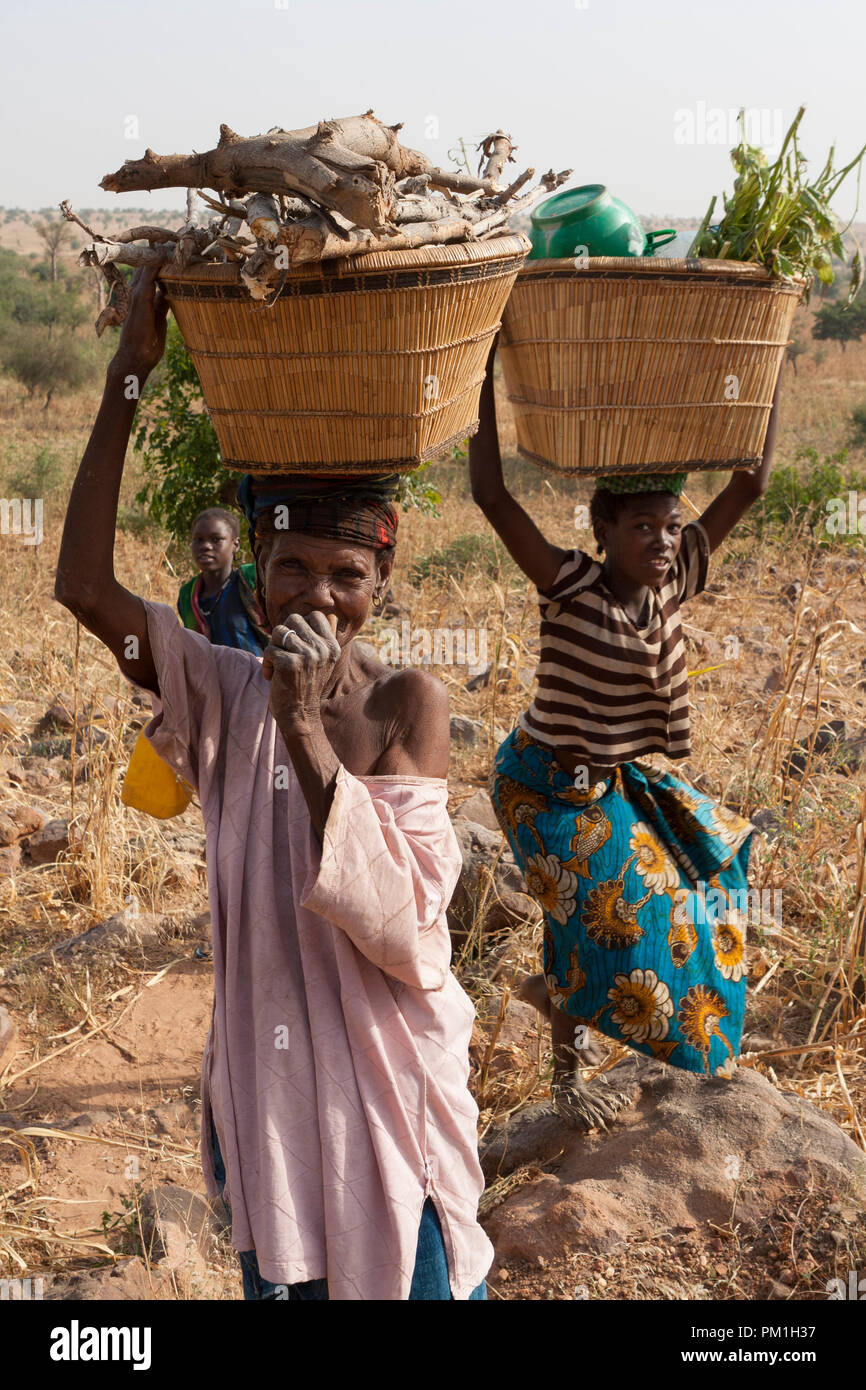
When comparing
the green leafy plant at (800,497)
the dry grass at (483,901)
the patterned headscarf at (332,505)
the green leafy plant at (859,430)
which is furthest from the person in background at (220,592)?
the green leafy plant at (859,430)

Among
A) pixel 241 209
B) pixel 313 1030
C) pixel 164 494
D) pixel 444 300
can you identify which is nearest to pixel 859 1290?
pixel 313 1030

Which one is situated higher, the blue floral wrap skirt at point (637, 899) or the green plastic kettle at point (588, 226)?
the green plastic kettle at point (588, 226)

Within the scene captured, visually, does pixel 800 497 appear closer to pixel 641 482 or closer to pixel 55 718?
pixel 55 718

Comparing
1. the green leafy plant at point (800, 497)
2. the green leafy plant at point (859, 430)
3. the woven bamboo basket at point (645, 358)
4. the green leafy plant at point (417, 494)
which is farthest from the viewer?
the green leafy plant at point (859, 430)

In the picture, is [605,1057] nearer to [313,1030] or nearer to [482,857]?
[482,857]

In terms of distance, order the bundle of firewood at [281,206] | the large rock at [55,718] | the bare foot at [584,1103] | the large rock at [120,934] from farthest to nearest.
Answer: the large rock at [55,718], the large rock at [120,934], the bare foot at [584,1103], the bundle of firewood at [281,206]

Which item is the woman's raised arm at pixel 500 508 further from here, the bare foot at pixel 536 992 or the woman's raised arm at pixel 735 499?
the bare foot at pixel 536 992

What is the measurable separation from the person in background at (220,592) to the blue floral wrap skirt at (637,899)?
1.41 m

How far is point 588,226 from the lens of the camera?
2.32 m

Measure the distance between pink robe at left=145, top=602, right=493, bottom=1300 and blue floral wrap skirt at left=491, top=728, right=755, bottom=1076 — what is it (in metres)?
1.17

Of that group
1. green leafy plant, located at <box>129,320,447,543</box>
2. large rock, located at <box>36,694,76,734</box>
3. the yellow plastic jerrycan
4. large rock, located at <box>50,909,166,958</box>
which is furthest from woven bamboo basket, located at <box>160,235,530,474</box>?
large rock, located at <box>36,694,76,734</box>

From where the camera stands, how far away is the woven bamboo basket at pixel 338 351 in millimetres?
1534

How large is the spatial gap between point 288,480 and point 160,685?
35cm

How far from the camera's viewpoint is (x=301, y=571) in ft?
5.49
